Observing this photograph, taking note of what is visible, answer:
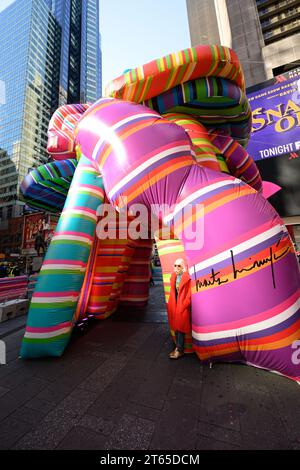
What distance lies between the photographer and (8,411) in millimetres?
2264

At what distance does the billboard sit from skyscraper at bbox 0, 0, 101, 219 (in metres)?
49.7

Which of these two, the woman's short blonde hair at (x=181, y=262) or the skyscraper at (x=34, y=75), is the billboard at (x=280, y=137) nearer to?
the woman's short blonde hair at (x=181, y=262)

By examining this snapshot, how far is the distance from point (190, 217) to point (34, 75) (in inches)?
3361

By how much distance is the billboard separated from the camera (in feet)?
46.8

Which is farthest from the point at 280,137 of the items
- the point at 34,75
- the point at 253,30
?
the point at 34,75

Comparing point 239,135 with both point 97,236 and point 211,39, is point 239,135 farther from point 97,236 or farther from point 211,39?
point 211,39

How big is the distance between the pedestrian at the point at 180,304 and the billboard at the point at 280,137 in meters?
14.4

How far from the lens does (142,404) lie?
7.44 feet

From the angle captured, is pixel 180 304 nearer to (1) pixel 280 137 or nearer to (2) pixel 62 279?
(2) pixel 62 279

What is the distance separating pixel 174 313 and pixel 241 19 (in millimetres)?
34181

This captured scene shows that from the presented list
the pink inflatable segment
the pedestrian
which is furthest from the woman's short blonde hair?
the pink inflatable segment

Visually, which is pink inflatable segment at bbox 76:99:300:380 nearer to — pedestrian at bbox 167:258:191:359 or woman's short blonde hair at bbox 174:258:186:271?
pedestrian at bbox 167:258:191:359

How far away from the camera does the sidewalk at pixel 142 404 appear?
1805 mm

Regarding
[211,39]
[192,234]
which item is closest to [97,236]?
[192,234]
